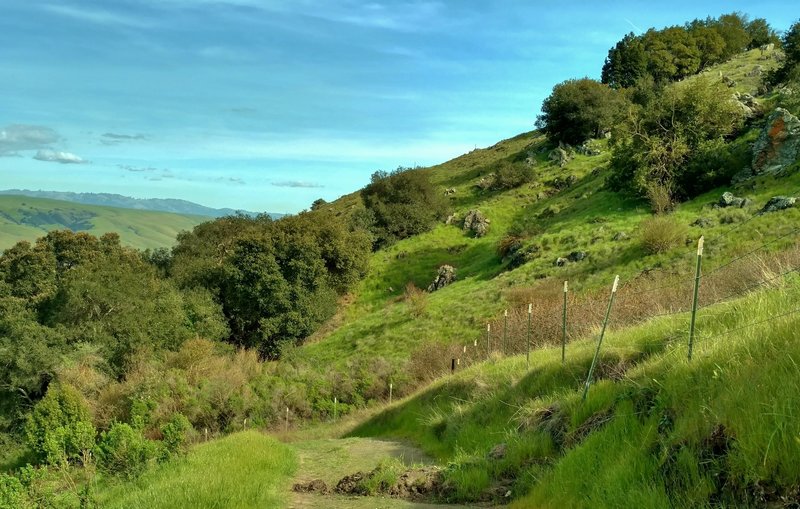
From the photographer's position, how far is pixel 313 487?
28.5 feet

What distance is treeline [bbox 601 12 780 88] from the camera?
7231 centimetres

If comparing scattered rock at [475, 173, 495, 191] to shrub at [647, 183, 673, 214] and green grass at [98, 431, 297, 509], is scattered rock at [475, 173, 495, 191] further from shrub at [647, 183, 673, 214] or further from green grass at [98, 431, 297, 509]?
green grass at [98, 431, 297, 509]

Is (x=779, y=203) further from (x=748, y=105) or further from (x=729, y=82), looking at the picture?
(x=729, y=82)

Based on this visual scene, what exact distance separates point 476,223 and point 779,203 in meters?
27.5

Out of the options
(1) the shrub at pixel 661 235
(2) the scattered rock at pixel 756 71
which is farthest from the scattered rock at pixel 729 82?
(1) the shrub at pixel 661 235

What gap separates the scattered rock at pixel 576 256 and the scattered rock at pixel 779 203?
8.34 m

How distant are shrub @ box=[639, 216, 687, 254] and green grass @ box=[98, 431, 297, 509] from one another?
2080 centimetres

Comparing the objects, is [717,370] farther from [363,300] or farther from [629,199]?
[363,300]

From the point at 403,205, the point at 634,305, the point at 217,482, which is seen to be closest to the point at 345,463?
the point at 217,482

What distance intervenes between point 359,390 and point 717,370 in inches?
865

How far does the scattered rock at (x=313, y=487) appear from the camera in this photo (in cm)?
853

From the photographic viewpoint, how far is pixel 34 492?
276 inches

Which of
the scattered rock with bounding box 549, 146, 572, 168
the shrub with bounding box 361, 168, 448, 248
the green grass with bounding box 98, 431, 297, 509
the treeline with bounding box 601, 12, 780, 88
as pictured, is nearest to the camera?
the green grass with bounding box 98, 431, 297, 509

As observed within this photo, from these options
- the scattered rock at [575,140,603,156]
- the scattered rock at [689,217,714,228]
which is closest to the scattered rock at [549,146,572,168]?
the scattered rock at [575,140,603,156]
